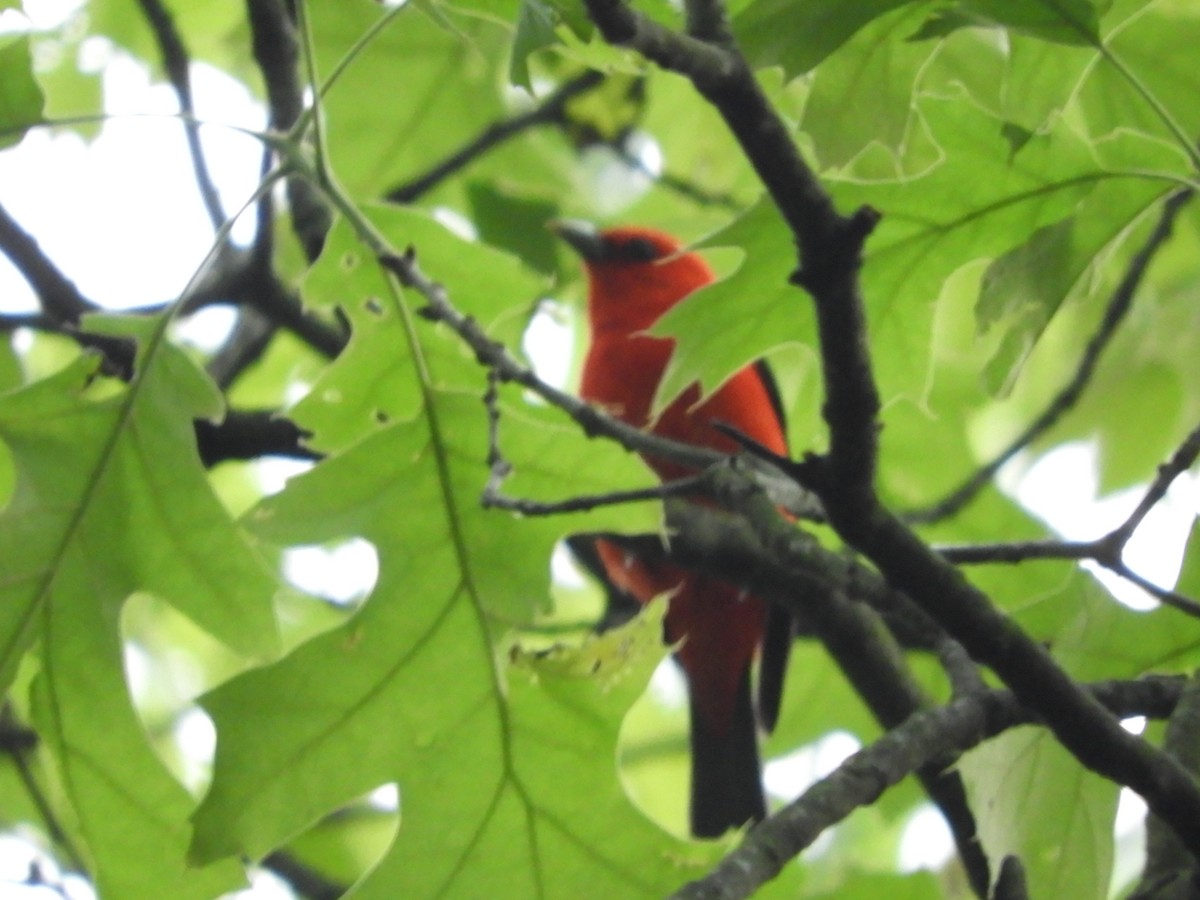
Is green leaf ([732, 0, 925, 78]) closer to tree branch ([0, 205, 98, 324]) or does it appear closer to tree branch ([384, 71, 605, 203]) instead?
tree branch ([0, 205, 98, 324])

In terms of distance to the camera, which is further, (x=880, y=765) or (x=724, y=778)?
(x=724, y=778)

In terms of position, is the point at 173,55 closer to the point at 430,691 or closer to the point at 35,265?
the point at 35,265

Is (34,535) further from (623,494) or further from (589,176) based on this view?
(589,176)

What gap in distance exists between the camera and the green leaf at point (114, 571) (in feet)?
7.20

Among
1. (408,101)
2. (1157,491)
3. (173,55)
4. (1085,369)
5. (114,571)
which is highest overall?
(408,101)

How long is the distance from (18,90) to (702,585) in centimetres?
259

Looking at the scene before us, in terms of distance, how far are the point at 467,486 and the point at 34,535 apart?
582 mm

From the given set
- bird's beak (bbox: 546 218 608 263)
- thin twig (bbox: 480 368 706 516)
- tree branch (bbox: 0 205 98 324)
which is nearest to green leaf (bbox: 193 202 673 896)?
thin twig (bbox: 480 368 706 516)

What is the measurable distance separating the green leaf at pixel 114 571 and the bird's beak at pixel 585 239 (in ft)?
7.86

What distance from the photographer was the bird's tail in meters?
4.20

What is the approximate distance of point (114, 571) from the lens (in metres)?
2.28

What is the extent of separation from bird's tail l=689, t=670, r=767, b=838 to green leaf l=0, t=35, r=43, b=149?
2.66 m

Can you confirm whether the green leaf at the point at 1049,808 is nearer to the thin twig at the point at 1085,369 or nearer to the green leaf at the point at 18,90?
the thin twig at the point at 1085,369

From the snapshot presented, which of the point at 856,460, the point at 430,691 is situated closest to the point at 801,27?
the point at 856,460
